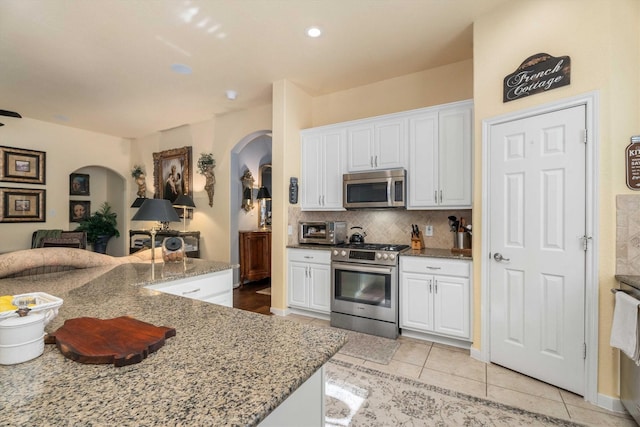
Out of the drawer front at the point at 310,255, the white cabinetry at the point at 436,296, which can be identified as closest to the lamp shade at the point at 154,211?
the drawer front at the point at 310,255

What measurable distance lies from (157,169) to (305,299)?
14.3ft

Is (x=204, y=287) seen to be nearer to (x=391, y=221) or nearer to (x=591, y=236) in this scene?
(x=391, y=221)

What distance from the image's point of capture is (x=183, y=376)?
777mm

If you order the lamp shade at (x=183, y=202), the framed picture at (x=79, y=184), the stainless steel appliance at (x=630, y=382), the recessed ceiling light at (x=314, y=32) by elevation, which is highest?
the recessed ceiling light at (x=314, y=32)

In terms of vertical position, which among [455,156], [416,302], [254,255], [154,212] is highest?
[455,156]

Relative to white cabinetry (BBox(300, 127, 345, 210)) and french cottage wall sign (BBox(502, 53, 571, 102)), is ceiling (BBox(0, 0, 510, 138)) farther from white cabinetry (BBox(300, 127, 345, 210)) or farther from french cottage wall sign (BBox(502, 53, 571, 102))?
white cabinetry (BBox(300, 127, 345, 210))

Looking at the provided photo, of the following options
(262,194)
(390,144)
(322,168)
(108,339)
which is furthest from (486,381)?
(262,194)

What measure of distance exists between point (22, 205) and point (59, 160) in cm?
100

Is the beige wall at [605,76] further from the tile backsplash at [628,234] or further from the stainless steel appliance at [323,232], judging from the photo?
the stainless steel appliance at [323,232]

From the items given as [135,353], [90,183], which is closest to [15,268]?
[135,353]

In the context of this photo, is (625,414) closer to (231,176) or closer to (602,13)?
(602,13)

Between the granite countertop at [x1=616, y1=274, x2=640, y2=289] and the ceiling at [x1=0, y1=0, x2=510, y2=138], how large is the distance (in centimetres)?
225

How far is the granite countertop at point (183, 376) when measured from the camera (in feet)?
2.07

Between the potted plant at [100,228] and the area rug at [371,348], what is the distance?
5.89 m
